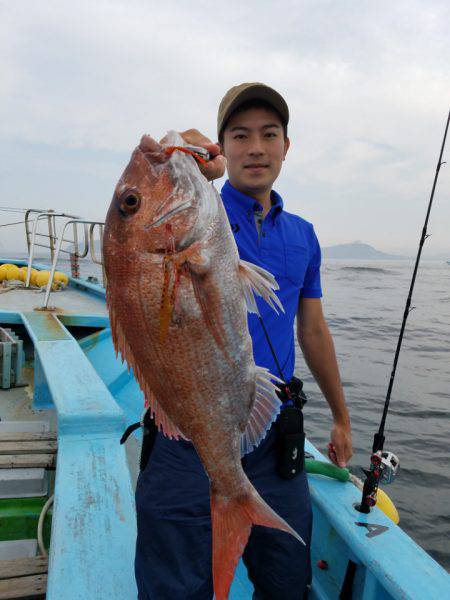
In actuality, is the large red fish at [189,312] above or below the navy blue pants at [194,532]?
above

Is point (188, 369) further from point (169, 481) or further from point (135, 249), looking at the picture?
point (169, 481)

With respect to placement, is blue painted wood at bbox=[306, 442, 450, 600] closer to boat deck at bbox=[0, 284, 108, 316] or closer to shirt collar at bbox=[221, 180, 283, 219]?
shirt collar at bbox=[221, 180, 283, 219]

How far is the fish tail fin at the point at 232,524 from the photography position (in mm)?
1566

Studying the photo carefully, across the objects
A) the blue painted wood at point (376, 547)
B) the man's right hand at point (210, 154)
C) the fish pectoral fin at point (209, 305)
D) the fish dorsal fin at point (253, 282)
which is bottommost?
the blue painted wood at point (376, 547)

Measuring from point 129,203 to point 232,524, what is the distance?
46.1 inches

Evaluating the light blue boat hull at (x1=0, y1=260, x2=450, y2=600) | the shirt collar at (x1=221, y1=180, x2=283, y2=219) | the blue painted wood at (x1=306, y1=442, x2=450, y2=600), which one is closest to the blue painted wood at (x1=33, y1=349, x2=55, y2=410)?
the light blue boat hull at (x1=0, y1=260, x2=450, y2=600)

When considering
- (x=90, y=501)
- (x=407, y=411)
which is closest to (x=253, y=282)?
(x=90, y=501)

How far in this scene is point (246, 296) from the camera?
5.32ft

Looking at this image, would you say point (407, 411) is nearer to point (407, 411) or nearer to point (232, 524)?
point (407, 411)

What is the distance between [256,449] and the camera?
2.10 meters

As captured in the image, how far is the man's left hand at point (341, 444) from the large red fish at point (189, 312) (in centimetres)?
114

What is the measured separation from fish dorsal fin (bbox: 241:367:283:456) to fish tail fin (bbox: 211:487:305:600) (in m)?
0.18

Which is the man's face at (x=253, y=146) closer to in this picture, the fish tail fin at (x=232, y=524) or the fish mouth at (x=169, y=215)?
the fish mouth at (x=169, y=215)

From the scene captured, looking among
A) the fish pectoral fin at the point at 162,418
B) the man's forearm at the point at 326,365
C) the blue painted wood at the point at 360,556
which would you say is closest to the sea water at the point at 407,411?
the blue painted wood at the point at 360,556
